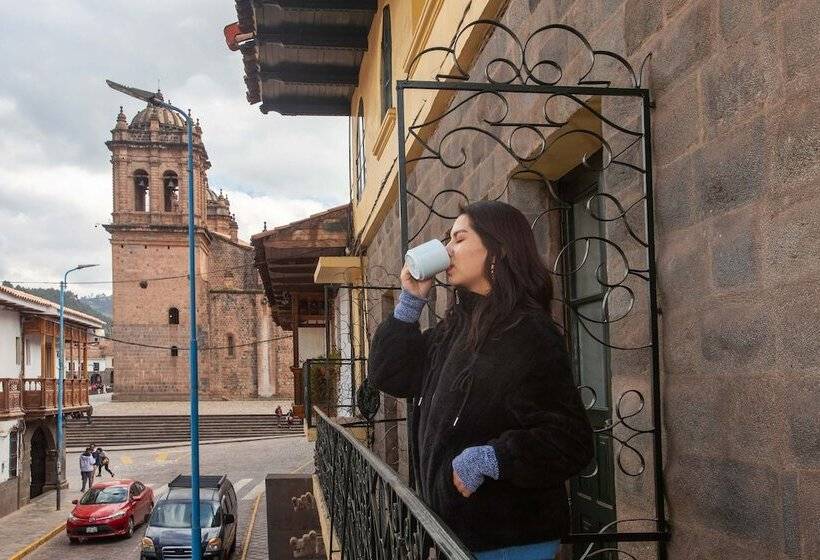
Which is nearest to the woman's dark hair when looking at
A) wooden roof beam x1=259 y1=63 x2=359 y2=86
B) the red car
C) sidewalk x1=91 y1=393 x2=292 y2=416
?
wooden roof beam x1=259 y1=63 x2=359 y2=86

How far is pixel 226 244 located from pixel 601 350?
5675cm

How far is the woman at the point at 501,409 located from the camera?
6.26ft

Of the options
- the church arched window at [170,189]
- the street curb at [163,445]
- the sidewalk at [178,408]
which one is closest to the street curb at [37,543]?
the street curb at [163,445]

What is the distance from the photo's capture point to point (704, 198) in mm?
2488

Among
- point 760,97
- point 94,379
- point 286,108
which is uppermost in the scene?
point 286,108

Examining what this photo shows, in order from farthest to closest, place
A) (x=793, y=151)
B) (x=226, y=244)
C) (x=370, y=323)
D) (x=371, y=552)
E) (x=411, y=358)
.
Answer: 1. (x=226, y=244)
2. (x=370, y=323)
3. (x=371, y=552)
4. (x=411, y=358)
5. (x=793, y=151)

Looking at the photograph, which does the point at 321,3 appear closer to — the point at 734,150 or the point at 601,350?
the point at 601,350

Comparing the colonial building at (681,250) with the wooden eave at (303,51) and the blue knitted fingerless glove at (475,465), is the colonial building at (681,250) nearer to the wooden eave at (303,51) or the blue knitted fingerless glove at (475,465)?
the blue knitted fingerless glove at (475,465)

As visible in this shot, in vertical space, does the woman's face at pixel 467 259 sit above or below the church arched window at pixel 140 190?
below

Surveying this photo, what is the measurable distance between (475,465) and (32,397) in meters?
27.1

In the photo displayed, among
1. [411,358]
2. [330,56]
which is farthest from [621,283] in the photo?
[330,56]

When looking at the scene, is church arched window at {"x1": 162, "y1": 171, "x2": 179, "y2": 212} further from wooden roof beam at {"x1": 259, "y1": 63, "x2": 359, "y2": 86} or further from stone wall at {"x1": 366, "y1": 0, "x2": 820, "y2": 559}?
stone wall at {"x1": 366, "y1": 0, "x2": 820, "y2": 559}

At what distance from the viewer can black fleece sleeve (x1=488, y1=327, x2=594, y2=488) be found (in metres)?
1.88

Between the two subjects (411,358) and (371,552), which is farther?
(371,552)
